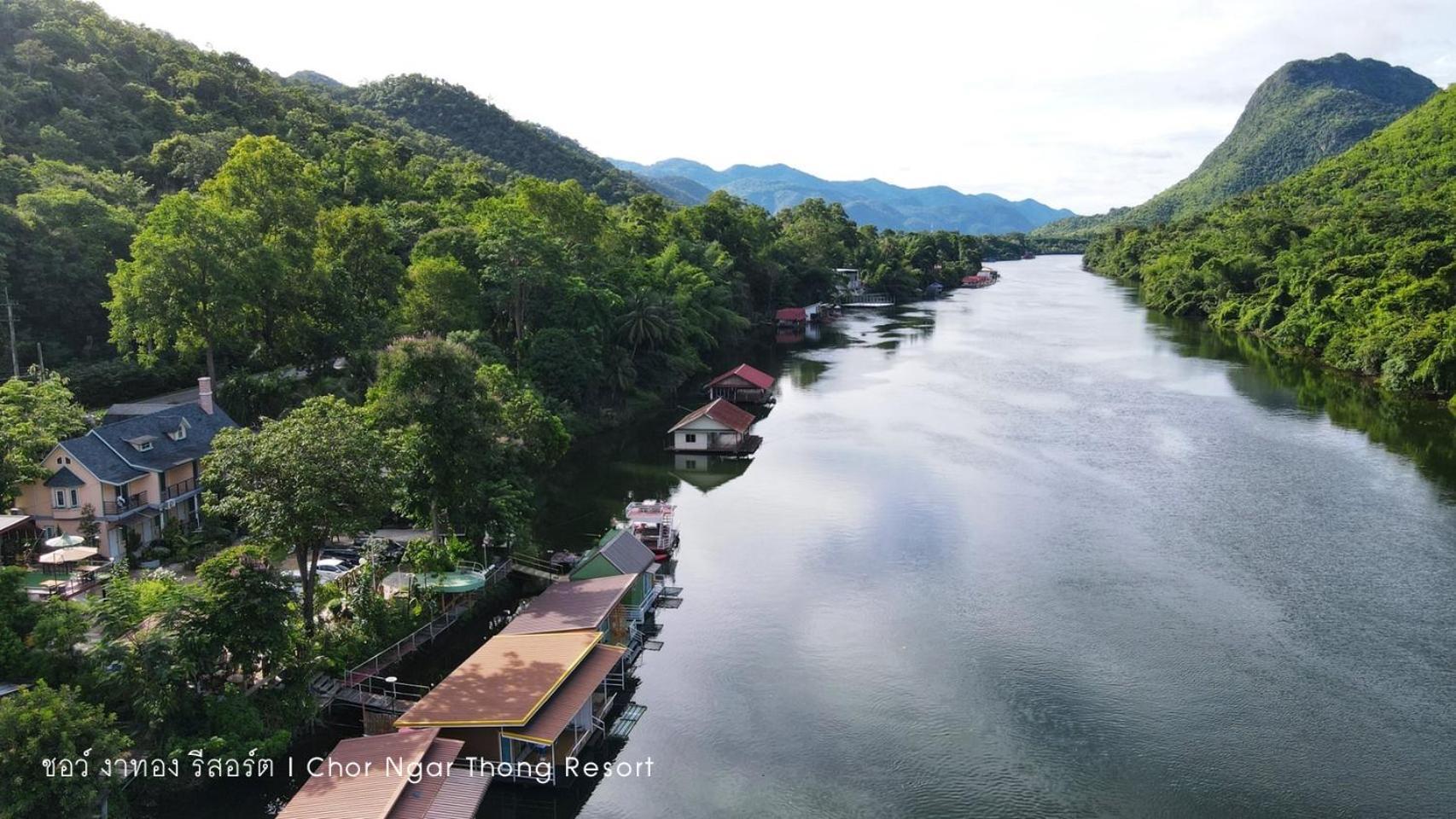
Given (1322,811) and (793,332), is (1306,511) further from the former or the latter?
(793,332)

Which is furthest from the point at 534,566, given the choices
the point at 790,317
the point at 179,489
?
the point at 790,317

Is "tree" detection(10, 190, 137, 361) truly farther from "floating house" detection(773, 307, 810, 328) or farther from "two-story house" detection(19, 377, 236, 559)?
"floating house" detection(773, 307, 810, 328)

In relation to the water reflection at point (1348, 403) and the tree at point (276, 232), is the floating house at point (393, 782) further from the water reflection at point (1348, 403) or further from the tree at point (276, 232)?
the water reflection at point (1348, 403)

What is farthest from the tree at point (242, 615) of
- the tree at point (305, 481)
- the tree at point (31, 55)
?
the tree at point (31, 55)

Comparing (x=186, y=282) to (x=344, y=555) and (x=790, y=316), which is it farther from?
(x=790, y=316)

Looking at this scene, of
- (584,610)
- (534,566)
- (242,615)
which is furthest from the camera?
(534,566)

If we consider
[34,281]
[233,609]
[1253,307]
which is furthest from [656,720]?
[1253,307]
